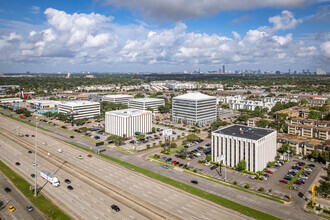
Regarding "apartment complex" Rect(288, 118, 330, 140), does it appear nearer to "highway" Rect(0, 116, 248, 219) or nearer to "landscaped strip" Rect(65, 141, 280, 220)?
"landscaped strip" Rect(65, 141, 280, 220)

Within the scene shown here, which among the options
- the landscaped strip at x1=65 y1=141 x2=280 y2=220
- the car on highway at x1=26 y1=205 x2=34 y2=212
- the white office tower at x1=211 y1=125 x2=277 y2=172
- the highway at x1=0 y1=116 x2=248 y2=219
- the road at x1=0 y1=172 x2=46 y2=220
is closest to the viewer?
the road at x1=0 y1=172 x2=46 y2=220

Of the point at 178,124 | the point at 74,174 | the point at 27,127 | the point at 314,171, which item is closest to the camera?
the point at 74,174

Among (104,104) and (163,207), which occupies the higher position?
(104,104)

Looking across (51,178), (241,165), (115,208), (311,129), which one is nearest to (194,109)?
(311,129)

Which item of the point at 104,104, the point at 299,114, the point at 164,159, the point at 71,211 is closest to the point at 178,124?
the point at 164,159

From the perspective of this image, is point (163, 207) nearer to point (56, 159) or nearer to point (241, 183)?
point (241, 183)

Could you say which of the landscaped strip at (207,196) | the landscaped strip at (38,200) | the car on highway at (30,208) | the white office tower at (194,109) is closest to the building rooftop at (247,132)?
the landscaped strip at (207,196)

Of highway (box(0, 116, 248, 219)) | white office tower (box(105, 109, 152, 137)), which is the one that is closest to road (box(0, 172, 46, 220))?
highway (box(0, 116, 248, 219))
